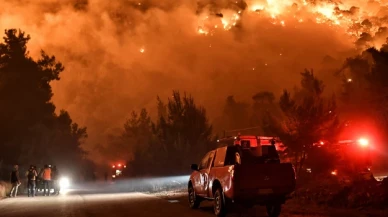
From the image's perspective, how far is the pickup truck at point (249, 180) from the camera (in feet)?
39.3

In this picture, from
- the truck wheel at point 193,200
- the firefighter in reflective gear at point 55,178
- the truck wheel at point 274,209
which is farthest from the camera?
the firefighter in reflective gear at point 55,178

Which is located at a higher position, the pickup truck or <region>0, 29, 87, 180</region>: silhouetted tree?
<region>0, 29, 87, 180</region>: silhouetted tree

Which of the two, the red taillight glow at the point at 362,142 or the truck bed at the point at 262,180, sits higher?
the red taillight glow at the point at 362,142

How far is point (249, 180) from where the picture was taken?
12.0 meters

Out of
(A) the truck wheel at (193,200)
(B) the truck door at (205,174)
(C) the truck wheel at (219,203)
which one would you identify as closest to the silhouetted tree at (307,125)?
(A) the truck wheel at (193,200)

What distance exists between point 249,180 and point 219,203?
57.7 inches

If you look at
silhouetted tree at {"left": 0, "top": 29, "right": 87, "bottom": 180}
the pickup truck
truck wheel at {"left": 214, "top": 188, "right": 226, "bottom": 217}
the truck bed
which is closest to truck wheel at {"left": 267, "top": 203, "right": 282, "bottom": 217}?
the pickup truck

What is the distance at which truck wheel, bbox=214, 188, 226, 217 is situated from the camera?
41.5ft

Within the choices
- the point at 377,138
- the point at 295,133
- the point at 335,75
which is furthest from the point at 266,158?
the point at 335,75

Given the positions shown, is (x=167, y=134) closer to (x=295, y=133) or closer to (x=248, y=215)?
(x=295, y=133)

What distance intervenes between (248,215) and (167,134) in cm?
2218

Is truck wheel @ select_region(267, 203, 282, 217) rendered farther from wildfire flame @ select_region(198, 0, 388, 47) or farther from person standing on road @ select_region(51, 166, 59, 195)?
wildfire flame @ select_region(198, 0, 388, 47)

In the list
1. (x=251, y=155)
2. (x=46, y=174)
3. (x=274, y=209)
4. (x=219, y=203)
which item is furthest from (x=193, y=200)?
(x=46, y=174)

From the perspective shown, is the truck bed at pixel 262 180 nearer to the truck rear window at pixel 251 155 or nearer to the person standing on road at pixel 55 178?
the truck rear window at pixel 251 155
